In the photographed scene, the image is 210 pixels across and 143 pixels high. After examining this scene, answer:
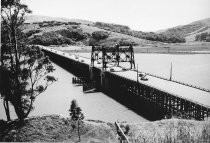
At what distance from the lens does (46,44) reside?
496ft

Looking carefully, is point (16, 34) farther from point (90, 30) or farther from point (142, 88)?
point (90, 30)

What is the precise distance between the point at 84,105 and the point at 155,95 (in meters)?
9.26

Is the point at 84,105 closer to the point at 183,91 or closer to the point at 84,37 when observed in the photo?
the point at 183,91

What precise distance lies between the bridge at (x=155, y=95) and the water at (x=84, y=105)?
1581mm

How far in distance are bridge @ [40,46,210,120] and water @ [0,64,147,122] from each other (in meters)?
1.58

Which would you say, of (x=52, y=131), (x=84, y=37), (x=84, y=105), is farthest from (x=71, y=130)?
(x=84, y=37)

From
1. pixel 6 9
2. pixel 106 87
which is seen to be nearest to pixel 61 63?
pixel 106 87

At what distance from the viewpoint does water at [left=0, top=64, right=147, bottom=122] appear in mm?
31609

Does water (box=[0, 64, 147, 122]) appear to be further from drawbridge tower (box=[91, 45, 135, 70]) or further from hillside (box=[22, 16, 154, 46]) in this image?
hillside (box=[22, 16, 154, 46])

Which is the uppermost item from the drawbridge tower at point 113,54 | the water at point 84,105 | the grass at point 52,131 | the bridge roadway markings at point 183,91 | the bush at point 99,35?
the bush at point 99,35

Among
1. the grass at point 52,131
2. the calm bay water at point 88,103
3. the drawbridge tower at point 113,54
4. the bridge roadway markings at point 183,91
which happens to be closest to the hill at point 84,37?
the drawbridge tower at point 113,54

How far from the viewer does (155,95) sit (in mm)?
33969

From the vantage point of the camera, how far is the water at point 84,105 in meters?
31.6

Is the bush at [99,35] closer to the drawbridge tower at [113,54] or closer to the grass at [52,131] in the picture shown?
the drawbridge tower at [113,54]
